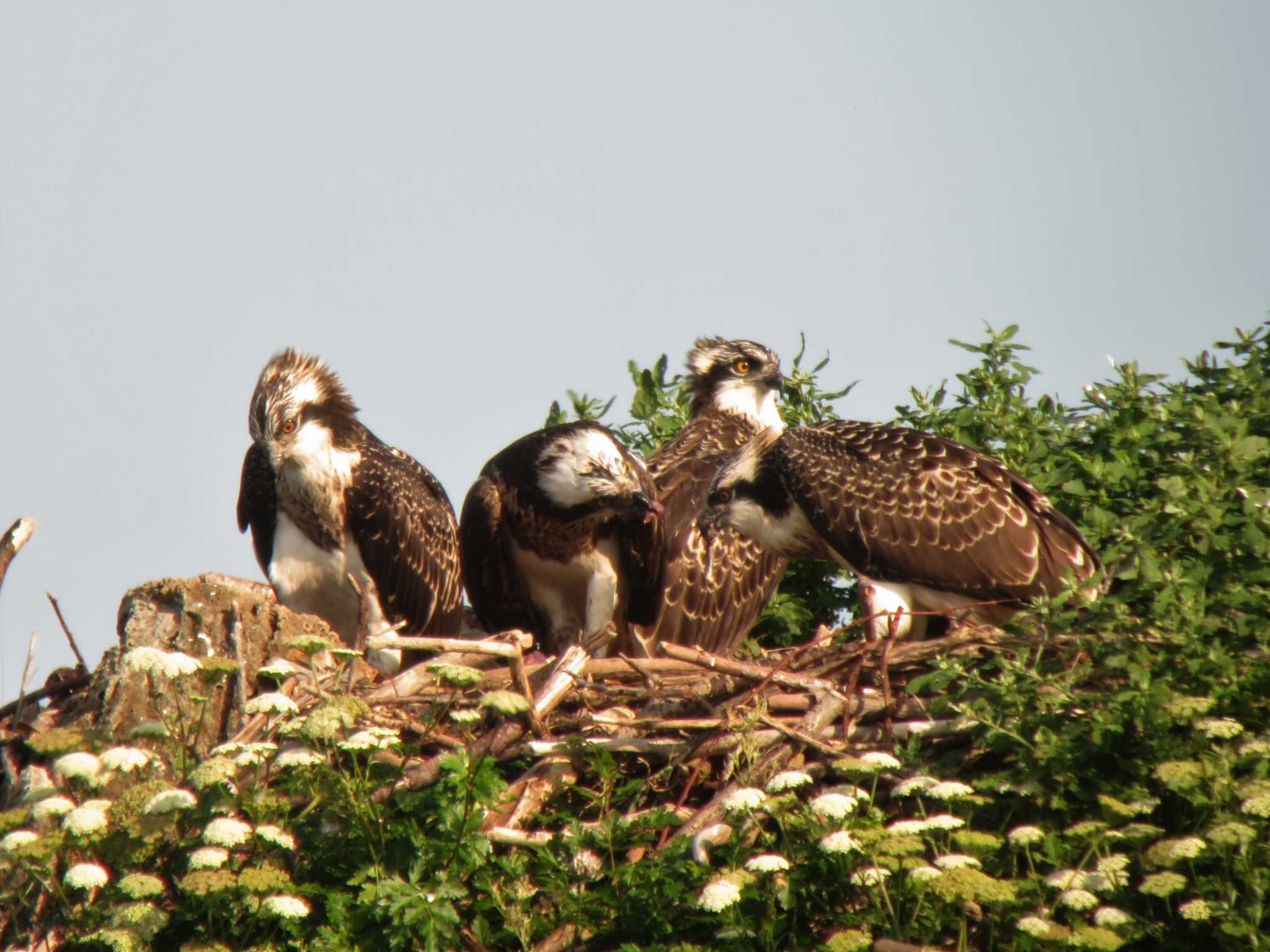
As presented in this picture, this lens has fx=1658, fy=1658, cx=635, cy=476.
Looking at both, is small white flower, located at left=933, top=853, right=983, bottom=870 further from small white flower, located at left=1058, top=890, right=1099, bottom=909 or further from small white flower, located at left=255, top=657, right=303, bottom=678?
small white flower, located at left=255, top=657, right=303, bottom=678

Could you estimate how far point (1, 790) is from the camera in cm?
684

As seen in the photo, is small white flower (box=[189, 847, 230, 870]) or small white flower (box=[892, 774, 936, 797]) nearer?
small white flower (box=[189, 847, 230, 870])

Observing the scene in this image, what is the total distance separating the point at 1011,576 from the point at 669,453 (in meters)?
2.48

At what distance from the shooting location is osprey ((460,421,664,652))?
27.9 ft

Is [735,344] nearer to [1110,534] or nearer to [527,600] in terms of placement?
[527,600]

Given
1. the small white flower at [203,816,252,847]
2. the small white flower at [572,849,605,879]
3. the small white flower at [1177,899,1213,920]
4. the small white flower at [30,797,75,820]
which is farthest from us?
the small white flower at [572,849,605,879]

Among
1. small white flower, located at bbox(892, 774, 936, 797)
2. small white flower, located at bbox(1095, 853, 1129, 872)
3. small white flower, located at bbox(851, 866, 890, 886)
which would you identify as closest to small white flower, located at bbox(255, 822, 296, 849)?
small white flower, located at bbox(851, 866, 890, 886)

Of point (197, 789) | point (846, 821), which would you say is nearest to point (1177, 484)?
point (846, 821)

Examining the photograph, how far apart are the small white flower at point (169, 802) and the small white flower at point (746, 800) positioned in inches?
67.5

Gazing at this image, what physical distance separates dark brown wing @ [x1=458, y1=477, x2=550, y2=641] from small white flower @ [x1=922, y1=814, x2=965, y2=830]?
13.1ft

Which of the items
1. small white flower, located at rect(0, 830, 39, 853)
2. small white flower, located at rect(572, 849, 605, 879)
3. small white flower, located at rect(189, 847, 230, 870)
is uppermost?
small white flower, located at rect(572, 849, 605, 879)

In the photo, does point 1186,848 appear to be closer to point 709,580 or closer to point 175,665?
point 175,665

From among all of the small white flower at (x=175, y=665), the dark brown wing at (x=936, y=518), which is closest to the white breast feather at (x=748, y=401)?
the dark brown wing at (x=936, y=518)

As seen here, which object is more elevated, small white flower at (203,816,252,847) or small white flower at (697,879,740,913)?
small white flower at (697,879,740,913)
